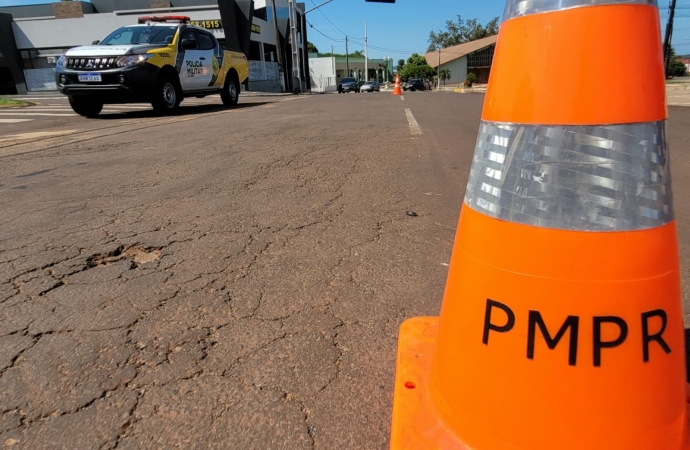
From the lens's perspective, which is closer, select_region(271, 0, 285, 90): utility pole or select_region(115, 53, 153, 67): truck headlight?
select_region(115, 53, 153, 67): truck headlight

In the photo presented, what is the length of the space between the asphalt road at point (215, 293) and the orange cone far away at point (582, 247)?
0.56m

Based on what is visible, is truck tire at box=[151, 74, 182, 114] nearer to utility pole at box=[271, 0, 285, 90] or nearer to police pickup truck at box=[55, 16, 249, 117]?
police pickup truck at box=[55, 16, 249, 117]

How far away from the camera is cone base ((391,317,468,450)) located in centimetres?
126

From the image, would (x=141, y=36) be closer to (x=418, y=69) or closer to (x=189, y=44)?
(x=189, y=44)

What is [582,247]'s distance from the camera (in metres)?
1.09

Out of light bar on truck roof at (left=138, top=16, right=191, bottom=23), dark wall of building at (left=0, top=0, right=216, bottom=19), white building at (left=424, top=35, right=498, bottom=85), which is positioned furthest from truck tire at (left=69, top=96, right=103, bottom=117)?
white building at (left=424, top=35, right=498, bottom=85)

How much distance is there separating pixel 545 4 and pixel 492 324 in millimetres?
793

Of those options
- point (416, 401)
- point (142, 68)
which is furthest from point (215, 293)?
point (142, 68)

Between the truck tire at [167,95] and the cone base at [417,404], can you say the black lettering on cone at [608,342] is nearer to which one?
the cone base at [417,404]

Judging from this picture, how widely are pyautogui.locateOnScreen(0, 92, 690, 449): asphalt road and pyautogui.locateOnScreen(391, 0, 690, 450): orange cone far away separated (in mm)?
559

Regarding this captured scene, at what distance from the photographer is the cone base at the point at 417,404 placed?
126cm

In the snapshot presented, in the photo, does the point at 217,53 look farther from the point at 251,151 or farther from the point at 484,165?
the point at 484,165

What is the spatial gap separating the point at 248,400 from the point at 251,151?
183 inches

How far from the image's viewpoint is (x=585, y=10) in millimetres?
1095
